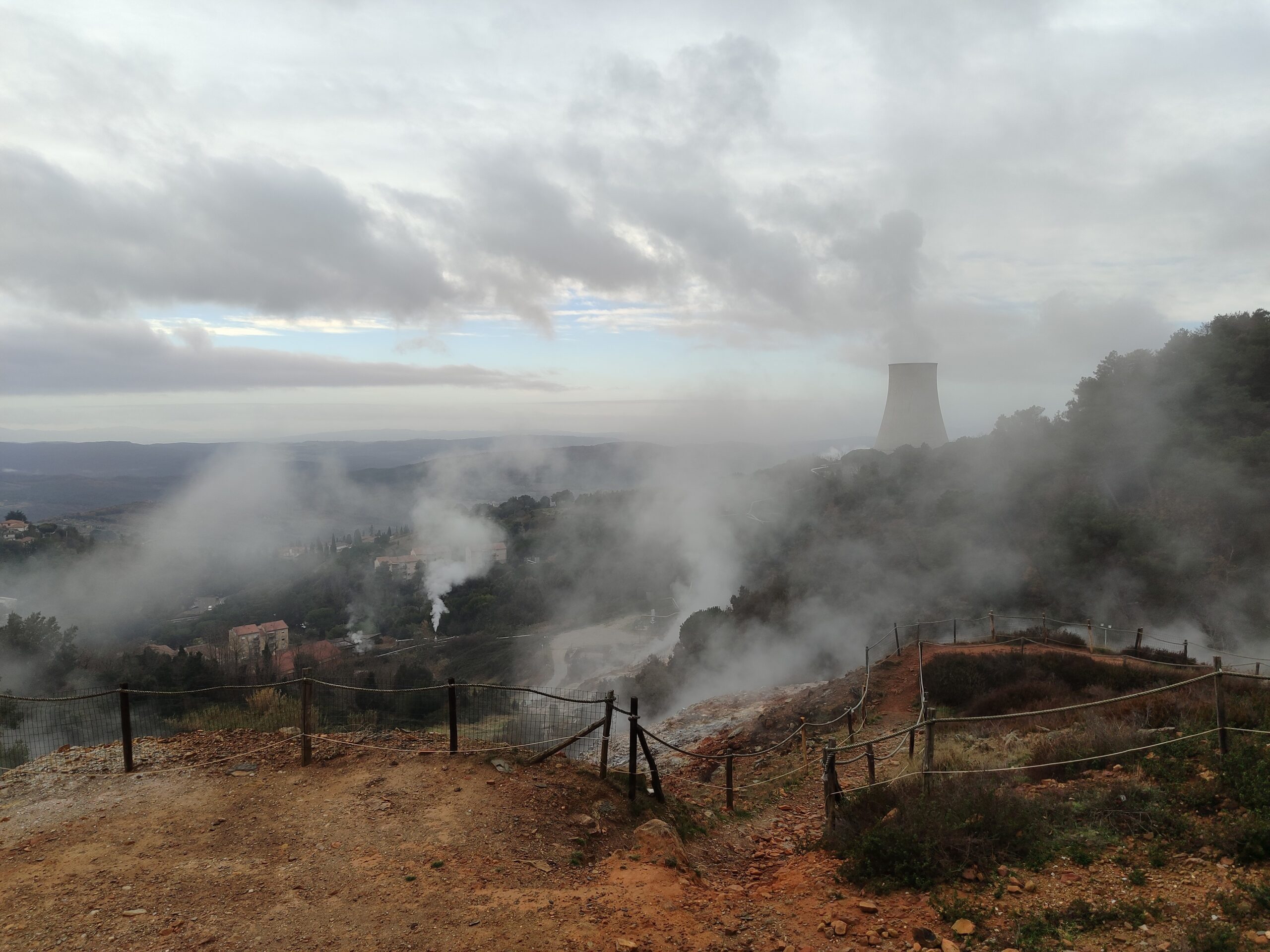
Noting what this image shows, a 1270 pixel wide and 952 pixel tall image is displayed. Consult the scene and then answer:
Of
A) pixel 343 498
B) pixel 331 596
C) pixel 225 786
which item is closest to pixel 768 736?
pixel 225 786

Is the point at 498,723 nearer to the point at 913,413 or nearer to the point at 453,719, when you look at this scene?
the point at 453,719

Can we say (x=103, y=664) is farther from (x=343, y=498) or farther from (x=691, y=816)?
(x=343, y=498)

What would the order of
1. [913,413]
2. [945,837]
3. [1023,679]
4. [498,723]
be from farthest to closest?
[913,413], [1023,679], [498,723], [945,837]

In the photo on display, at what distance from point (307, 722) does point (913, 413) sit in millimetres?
36571

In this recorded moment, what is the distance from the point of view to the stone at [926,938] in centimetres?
418

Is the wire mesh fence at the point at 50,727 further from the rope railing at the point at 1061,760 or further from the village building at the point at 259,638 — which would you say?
the village building at the point at 259,638

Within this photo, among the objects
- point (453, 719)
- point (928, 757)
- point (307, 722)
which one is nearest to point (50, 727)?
point (307, 722)

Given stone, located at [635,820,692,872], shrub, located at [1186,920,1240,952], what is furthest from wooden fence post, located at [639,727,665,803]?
shrub, located at [1186,920,1240,952]

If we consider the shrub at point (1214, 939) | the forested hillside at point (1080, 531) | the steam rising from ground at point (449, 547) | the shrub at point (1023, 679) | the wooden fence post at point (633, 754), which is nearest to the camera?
the shrub at point (1214, 939)

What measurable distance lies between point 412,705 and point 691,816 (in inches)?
326

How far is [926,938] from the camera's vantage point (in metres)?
4.23

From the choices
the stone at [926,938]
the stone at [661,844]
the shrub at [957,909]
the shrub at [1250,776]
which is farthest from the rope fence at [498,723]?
the stone at [926,938]

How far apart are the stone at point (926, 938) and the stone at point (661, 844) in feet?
6.31

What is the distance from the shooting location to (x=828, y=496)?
3903cm
